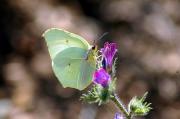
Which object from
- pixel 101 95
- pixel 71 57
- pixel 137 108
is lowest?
pixel 137 108

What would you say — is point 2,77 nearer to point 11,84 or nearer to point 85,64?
point 11,84

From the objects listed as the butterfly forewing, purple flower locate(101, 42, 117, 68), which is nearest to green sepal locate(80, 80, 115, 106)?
purple flower locate(101, 42, 117, 68)

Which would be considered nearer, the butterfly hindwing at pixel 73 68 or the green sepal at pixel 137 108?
the green sepal at pixel 137 108

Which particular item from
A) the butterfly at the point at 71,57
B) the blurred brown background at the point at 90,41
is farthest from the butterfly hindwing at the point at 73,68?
the blurred brown background at the point at 90,41

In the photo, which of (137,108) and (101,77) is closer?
(101,77)

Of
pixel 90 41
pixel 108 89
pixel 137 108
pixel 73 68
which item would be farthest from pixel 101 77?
pixel 90 41

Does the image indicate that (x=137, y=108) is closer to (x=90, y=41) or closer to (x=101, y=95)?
(x=101, y=95)

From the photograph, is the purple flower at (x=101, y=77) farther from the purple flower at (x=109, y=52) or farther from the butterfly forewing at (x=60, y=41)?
the butterfly forewing at (x=60, y=41)
